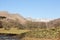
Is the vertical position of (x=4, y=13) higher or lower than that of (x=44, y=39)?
higher

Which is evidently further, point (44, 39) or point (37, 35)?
point (37, 35)

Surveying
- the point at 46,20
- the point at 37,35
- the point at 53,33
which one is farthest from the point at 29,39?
the point at 46,20

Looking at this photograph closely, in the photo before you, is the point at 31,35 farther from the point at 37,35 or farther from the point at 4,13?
the point at 4,13

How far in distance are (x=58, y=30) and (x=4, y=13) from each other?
86242 millimetres

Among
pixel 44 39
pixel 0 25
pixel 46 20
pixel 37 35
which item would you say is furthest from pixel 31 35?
pixel 46 20

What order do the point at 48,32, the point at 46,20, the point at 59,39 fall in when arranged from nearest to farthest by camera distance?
the point at 59,39 → the point at 48,32 → the point at 46,20

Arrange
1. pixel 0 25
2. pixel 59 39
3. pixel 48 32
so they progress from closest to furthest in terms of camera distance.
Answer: pixel 59 39, pixel 48 32, pixel 0 25

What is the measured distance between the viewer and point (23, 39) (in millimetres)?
39125

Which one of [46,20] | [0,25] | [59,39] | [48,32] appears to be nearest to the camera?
[59,39]

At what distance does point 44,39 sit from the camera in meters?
35.9

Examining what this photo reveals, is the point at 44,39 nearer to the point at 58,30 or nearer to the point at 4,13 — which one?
the point at 58,30

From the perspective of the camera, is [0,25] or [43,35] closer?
[43,35]

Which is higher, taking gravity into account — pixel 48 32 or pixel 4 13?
pixel 4 13

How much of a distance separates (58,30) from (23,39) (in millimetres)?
6638
